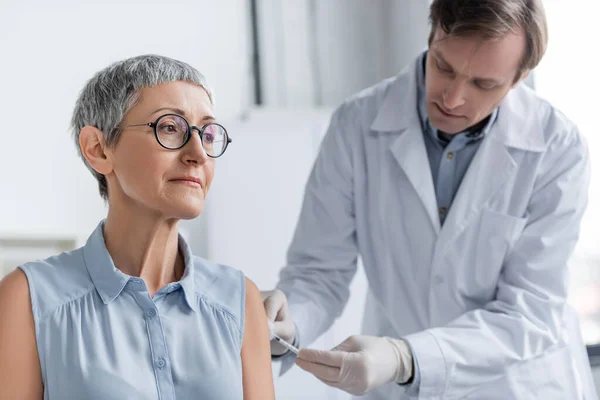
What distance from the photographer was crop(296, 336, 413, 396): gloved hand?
1534 mm

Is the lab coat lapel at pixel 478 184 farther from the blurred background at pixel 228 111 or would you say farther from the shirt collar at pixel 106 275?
the blurred background at pixel 228 111

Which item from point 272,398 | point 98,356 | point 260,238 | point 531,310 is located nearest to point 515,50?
point 531,310

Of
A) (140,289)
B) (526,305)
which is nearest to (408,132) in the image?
(526,305)

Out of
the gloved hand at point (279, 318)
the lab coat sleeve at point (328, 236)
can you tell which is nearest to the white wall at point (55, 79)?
the lab coat sleeve at point (328, 236)

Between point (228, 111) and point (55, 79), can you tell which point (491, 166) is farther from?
point (55, 79)

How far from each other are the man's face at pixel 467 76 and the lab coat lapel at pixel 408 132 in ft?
0.40

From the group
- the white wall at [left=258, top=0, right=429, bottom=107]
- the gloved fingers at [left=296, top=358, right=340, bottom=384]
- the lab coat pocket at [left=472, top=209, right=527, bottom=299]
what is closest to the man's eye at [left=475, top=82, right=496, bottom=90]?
the lab coat pocket at [left=472, top=209, right=527, bottom=299]

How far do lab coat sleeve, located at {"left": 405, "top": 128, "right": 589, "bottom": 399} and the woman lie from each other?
45 cm

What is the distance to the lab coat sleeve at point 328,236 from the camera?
1.88m

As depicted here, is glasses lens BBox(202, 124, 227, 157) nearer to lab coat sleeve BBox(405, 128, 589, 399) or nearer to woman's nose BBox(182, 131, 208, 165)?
woman's nose BBox(182, 131, 208, 165)

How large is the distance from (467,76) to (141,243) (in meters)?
0.80

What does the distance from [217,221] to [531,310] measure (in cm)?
147

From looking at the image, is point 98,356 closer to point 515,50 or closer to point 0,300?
point 0,300

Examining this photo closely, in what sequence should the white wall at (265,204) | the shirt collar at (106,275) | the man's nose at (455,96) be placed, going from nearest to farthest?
the shirt collar at (106,275) → the man's nose at (455,96) → the white wall at (265,204)
